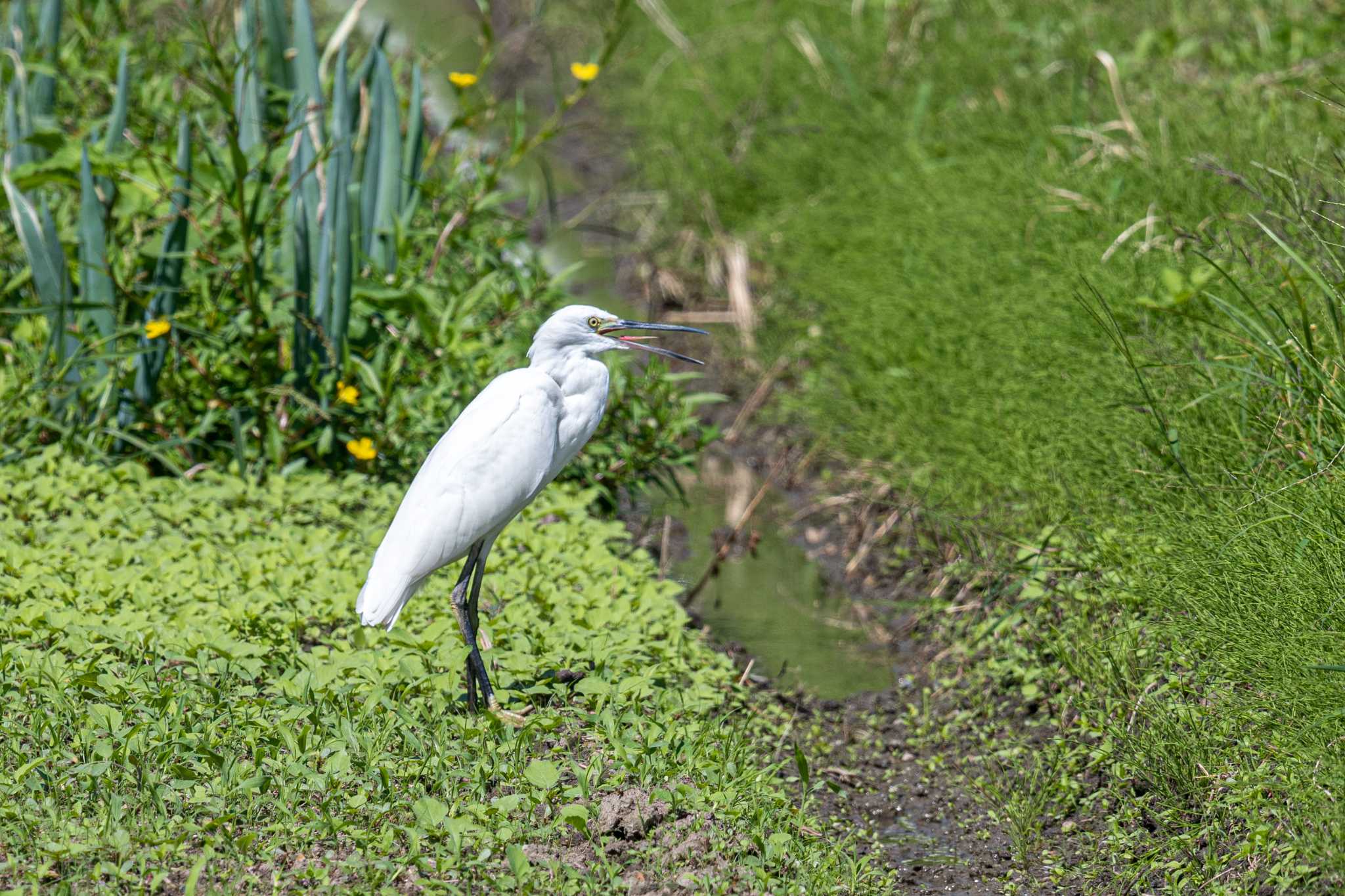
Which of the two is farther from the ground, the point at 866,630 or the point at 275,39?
the point at 275,39

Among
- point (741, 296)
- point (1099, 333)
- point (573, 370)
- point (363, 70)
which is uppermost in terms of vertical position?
point (363, 70)

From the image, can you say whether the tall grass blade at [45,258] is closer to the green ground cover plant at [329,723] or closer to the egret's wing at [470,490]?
the green ground cover plant at [329,723]

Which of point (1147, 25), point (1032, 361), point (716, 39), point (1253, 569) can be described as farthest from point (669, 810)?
point (716, 39)

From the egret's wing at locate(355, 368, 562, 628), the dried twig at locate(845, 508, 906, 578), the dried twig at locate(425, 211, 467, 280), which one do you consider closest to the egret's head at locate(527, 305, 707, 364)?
the egret's wing at locate(355, 368, 562, 628)

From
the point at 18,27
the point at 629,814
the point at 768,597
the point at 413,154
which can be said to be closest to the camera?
the point at 629,814

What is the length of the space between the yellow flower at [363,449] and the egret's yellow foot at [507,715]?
1572mm

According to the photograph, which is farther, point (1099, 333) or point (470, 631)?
point (1099, 333)

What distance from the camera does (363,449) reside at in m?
4.77

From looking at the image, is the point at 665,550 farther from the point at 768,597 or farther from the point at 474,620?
the point at 474,620

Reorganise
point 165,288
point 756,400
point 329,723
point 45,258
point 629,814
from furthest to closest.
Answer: point 756,400 → point 45,258 → point 165,288 → point 329,723 → point 629,814

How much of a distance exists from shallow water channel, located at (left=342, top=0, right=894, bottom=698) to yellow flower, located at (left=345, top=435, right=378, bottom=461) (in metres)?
1.20

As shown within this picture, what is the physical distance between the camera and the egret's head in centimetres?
Answer: 354

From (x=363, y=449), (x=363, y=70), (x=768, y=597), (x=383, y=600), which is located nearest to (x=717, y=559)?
(x=768, y=597)

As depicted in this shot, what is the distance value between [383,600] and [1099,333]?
9.14 ft
